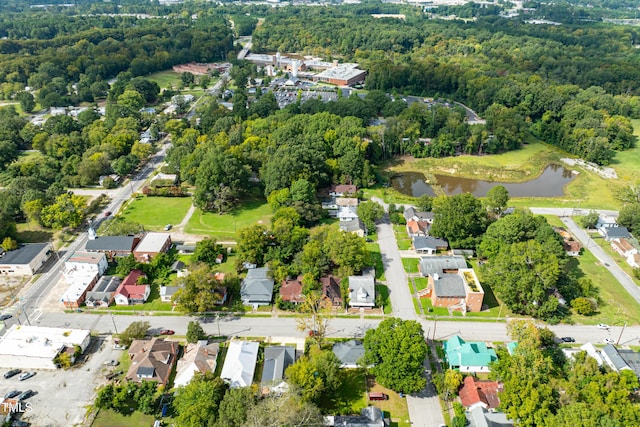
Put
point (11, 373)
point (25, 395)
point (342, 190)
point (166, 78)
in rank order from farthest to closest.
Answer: point (166, 78) → point (342, 190) → point (11, 373) → point (25, 395)

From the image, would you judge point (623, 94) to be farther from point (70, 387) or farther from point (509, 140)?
point (70, 387)

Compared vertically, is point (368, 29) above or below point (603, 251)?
above

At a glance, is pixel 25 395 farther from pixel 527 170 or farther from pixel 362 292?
pixel 527 170

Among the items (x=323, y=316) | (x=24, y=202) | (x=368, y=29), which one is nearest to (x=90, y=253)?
(x=24, y=202)

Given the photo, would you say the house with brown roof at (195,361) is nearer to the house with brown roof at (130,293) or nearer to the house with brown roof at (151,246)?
the house with brown roof at (130,293)

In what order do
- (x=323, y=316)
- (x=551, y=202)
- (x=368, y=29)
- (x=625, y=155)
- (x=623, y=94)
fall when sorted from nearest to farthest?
(x=323, y=316) → (x=551, y=202) → (x=625, y=155) → (x=623, y=94) → (x=368, y=29)

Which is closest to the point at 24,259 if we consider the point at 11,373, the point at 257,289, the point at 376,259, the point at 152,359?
the point at 11,373

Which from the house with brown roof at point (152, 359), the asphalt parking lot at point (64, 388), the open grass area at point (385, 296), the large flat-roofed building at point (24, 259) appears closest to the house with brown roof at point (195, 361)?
the house with brown roof at point (152, 359)
